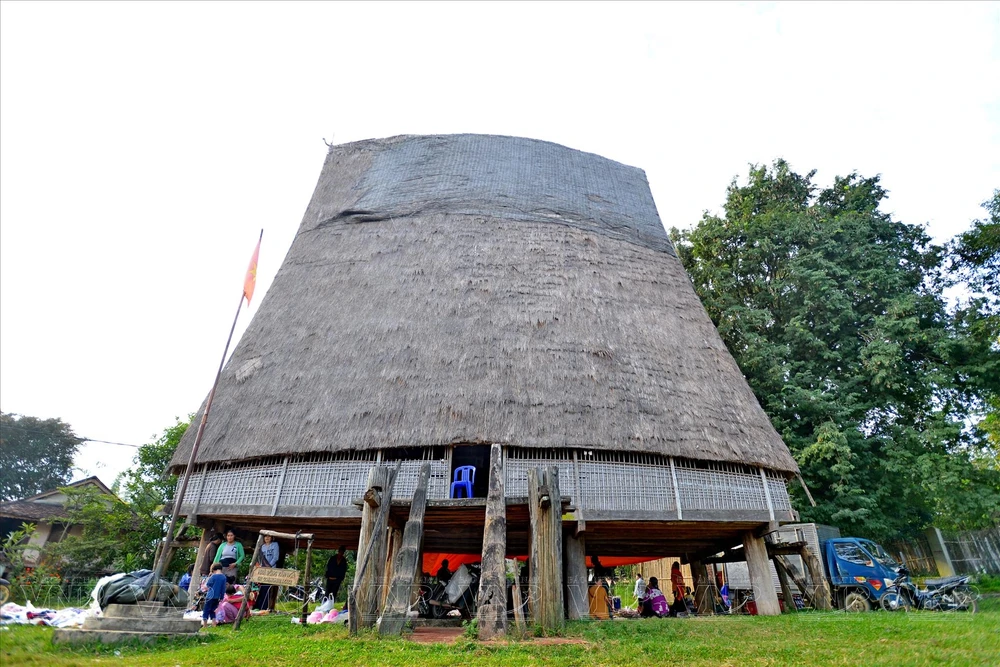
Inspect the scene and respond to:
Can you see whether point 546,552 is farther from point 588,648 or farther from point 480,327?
point 480,327

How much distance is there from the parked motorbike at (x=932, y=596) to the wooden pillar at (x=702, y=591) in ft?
9.72

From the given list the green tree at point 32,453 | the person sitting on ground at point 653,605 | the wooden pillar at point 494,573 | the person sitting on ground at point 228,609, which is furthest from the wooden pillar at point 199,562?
the green tree at point 32,453

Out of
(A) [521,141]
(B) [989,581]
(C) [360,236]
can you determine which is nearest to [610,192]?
(A) [521,141]

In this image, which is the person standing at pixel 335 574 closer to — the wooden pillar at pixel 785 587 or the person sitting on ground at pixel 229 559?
the person sitting on ground at pixel 229 559

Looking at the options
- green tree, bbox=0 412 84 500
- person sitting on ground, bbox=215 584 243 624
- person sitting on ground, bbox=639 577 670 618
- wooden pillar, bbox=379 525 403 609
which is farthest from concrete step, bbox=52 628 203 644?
green tree, bbox=0 412 84 500

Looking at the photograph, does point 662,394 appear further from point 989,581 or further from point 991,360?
point 989,581

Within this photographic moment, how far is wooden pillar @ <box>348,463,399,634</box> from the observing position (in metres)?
6.13

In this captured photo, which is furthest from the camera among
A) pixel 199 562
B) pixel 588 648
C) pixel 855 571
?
pixel 855 571

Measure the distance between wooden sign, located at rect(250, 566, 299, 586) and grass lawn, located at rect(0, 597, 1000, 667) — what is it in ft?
1.65

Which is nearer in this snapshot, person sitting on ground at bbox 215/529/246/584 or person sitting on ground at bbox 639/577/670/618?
person sitting on ground at bbox 215/529/246/584

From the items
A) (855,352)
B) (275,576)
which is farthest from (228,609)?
(855,352)

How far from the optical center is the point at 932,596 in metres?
10.3

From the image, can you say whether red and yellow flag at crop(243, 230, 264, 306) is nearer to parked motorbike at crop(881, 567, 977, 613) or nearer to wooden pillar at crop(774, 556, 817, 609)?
wooden pillar at crop(774, 556, 817, 609)

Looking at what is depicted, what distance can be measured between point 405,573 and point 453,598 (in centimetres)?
317
